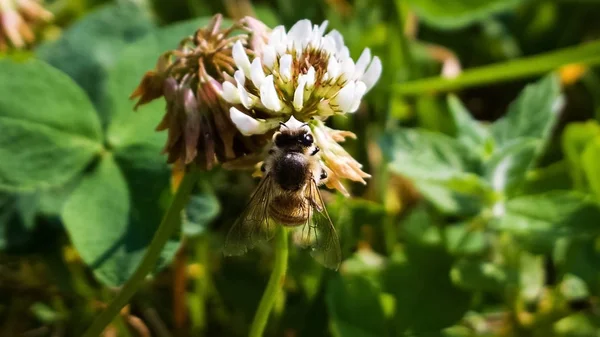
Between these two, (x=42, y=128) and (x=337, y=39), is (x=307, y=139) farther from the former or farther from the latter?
(x=42, y=128)

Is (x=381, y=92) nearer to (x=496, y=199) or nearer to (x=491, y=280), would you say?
(x=496, y=199)

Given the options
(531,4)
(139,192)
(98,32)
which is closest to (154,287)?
(139,192)

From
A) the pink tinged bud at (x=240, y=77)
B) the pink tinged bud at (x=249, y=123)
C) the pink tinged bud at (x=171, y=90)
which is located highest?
the pink tinged bud at (x=240, y=77)

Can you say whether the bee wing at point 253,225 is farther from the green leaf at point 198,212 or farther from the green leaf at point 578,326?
the green leaf at point 578,326

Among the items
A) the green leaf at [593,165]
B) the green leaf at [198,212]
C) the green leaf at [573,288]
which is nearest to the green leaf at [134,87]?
the green leaf at [198,212]

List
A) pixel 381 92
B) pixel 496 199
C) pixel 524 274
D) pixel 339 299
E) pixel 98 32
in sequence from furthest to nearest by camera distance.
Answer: pixel 381 92
pixel 98 32
pixel 524 274
pixel 496 199
pixel 339 299

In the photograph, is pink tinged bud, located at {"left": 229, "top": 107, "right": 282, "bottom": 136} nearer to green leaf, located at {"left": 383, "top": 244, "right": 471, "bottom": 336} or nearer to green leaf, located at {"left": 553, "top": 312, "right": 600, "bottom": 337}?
green leaf, located at {"left": 383, "top": 244, "right": 471, "bottom": 336}
